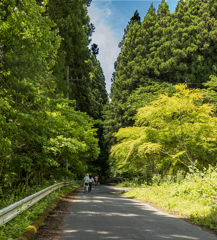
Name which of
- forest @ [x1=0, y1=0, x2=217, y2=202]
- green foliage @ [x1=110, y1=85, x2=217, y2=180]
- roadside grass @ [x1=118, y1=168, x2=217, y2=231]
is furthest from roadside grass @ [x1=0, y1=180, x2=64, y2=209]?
green foliage @ [x1=110, y1=85, x2=217, y2=180]

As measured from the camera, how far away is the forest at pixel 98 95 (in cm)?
755

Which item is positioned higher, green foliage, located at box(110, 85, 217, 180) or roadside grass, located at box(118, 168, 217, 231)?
green foliage, located at box(110, 85, 217, 180)

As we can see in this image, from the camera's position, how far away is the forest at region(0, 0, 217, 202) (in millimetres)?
7551

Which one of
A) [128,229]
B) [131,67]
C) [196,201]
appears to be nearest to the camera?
[128,229]

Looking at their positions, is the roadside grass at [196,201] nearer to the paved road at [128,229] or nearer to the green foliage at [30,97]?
the paved road at [128,229]

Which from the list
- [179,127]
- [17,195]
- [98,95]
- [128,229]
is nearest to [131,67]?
[98,95]

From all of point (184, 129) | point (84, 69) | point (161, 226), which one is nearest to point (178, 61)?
point (84, 69)

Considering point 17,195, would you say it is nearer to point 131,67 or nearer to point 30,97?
point 30,97

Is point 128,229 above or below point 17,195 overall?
below

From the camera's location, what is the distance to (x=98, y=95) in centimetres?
4338

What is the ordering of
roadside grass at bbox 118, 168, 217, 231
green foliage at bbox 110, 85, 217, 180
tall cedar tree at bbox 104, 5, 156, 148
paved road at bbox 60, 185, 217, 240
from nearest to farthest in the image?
paved road at bbox 60, 185, 217, 240
roadside grass at bbox 118, 168, 217, 231
green foliage at bbox 110, 85, 217, 180
tall cedar tree at bbox 104, 5, 156, 148

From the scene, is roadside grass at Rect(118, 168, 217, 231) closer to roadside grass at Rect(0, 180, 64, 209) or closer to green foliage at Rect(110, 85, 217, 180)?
green foliage at Rect(110, 85, 217, 180)

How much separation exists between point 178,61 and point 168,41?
295cm

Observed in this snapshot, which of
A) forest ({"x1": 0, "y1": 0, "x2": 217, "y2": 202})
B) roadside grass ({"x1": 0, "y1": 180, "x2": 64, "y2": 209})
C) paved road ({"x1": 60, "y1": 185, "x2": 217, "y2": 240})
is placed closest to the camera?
paved road ({"x1": 60, "y1": 185, "x2": 217, "y2": 240})
